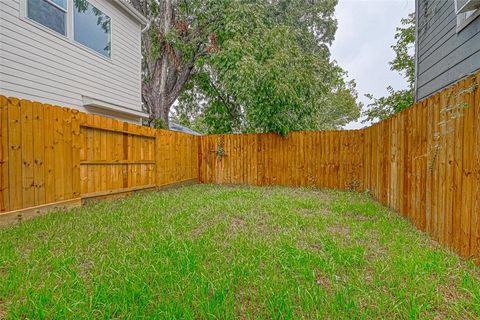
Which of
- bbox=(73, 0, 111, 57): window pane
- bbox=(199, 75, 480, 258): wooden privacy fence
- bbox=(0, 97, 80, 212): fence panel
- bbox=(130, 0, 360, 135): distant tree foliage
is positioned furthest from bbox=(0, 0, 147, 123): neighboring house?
bbox=(199, 75, 480, 258): wooden privacy fence

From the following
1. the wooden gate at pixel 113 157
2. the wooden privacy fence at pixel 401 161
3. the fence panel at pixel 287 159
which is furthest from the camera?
the fence panel at pixel 287 159

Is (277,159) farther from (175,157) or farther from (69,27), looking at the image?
(69,27)

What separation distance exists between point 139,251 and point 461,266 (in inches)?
102

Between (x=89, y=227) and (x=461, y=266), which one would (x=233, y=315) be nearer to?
(x=461, y=266)

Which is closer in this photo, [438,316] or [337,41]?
[438,316]

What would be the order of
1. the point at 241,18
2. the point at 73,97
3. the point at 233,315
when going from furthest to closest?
the point at 241,18 → the point at 73,97 → the point at 233,315

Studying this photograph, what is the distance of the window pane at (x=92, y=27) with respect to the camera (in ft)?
19.7

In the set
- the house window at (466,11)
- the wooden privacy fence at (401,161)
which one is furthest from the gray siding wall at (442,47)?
the wooden privacy fence at (401,161)

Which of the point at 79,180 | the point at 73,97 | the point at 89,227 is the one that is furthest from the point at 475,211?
the point at 73,97

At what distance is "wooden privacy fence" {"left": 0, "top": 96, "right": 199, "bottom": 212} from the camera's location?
3.34 metres

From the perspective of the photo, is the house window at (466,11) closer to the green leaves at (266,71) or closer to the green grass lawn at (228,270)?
the green grass lawn at (228,270)

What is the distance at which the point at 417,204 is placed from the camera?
335cm

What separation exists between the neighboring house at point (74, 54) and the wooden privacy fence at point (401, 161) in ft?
9.56

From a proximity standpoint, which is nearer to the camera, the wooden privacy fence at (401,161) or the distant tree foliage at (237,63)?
the wooden privacy fence at (401,161)
